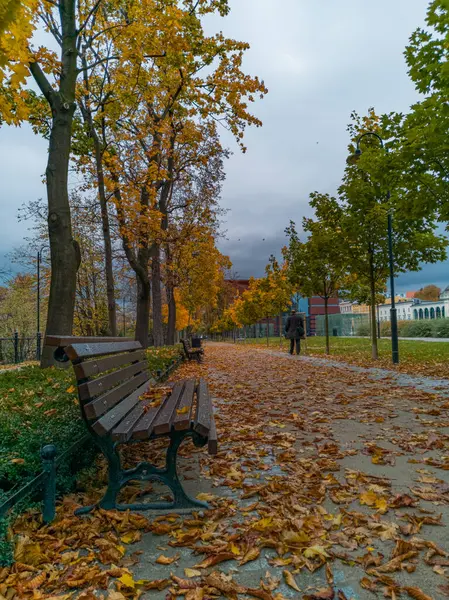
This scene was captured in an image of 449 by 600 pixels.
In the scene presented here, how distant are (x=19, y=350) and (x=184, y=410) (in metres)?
20.4

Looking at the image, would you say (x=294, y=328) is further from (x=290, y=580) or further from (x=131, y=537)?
(x=290, y=580)

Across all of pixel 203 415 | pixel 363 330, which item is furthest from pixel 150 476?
pixel 363 330

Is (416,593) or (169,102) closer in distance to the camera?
(416,593)

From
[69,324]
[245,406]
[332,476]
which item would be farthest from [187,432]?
[69,324]

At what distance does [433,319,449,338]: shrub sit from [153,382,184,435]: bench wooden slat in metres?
33.4

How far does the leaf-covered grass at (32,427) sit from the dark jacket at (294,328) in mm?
15345

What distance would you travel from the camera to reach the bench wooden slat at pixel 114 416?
2754mm

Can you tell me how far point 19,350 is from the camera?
2108 cm

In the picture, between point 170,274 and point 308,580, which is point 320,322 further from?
point 308,580

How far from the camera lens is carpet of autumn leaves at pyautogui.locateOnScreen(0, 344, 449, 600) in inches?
84.7

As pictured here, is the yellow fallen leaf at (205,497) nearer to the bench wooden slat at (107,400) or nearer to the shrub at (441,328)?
the bench wooden slat at (107,400)

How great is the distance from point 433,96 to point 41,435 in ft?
28.8

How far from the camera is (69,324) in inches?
291

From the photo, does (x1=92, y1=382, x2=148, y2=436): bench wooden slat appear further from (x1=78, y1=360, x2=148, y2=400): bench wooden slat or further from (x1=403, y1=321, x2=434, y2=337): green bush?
(x1=403, y1=321, x2=434, y2=337): green bush
